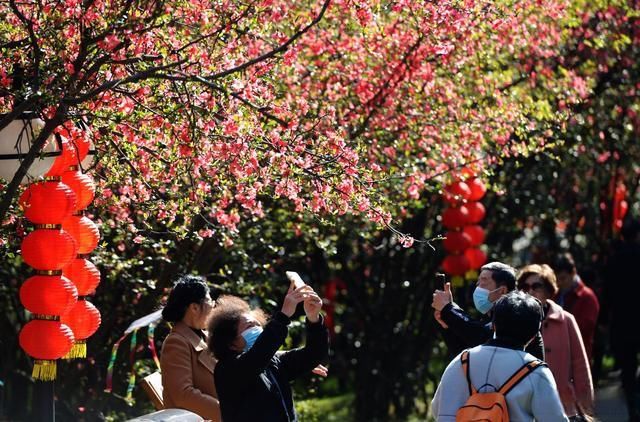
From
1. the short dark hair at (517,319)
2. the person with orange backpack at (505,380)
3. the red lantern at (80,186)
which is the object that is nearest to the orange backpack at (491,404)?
the person with orange backpack at (505,380)

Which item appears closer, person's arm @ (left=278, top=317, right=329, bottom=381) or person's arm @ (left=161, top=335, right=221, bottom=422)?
person's arm @ (left=278, top=317, right=329, bottom=381)

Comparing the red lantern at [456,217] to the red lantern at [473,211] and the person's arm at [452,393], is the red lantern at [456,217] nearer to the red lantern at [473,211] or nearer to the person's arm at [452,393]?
the red lantern at [473,211]

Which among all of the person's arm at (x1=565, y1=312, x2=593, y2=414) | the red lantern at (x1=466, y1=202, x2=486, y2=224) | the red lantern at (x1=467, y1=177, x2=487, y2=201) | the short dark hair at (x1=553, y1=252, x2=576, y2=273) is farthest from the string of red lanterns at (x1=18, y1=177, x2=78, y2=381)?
the red lantern at (x1=466, y1=202, x2=486, y2=224)

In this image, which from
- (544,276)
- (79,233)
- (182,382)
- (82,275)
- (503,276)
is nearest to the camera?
(182,382)

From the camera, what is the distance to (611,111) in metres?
13.3

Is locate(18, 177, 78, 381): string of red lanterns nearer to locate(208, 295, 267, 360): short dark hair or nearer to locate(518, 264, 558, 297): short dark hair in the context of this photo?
locate(208, 295, 267, 360): short dark hair

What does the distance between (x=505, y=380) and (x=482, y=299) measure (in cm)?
176

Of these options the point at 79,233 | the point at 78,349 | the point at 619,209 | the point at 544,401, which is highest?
the point at 619,209

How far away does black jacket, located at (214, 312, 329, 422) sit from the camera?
5.68m

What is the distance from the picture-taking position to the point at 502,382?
17.0 ft

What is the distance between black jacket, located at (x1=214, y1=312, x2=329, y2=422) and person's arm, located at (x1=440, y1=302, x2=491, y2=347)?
69 cm

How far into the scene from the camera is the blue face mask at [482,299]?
6.91 m

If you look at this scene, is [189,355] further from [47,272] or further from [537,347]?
[537,347]

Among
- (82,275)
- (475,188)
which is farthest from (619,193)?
(82,275)
